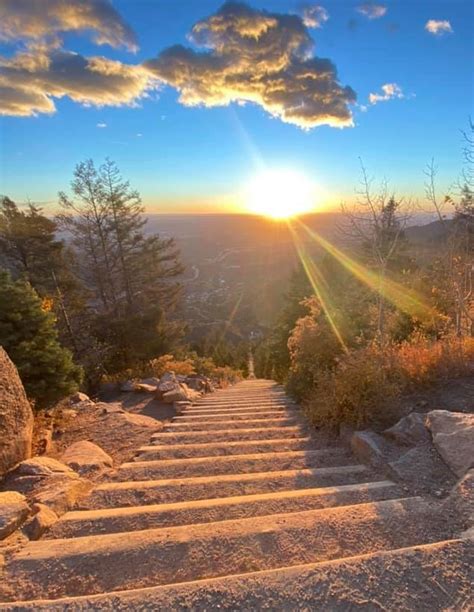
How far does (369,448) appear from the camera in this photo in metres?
3.43

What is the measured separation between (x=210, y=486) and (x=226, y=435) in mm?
1516

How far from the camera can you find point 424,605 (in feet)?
5.25

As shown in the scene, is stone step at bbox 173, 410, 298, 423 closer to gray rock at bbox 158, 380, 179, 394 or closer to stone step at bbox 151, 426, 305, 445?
stone step at bbox 151, 426, 305, 445

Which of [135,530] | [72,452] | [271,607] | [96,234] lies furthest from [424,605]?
[96,234]

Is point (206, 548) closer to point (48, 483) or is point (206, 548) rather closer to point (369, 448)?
point (48, 483)

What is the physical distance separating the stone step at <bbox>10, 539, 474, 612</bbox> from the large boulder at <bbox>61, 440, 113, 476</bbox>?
7.35ft

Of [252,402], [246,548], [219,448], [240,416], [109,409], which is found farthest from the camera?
[252,402]

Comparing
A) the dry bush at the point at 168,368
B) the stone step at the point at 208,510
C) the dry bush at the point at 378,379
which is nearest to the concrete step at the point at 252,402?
the dry bush at the point at 378,379

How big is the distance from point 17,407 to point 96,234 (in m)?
14.3

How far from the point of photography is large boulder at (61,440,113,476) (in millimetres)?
3688

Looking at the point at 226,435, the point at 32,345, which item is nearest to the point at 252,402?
the point at 226,435

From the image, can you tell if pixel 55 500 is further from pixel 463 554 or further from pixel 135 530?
pixel 463 554

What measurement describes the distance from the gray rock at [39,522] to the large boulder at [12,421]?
1.29 m

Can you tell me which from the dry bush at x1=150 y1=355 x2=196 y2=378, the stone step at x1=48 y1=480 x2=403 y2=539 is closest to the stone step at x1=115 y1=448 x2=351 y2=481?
the stone step at x1=48 y1=480 x2=403 y2=539
